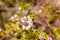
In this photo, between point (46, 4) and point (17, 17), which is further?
point (46, 4)

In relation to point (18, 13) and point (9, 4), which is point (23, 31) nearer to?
point (18, 13)

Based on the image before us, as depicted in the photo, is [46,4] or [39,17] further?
[46,4]

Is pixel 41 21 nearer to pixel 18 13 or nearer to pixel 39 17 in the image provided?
pixel 39 17

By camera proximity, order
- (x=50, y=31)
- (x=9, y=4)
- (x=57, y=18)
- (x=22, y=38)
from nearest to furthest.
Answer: (x=22, y=38)
(x=50, y=31)
(x=57, y=18)
(x=9, y=4)

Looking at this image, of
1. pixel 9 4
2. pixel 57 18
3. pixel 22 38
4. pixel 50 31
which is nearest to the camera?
pixel 22 38

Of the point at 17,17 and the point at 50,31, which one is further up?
the point at 17,17

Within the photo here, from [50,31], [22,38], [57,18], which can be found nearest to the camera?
[22,38]

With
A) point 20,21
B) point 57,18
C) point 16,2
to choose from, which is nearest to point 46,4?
point 57,18

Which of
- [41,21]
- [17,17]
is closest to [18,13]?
[17,17]

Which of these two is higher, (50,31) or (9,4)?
(9,4)
